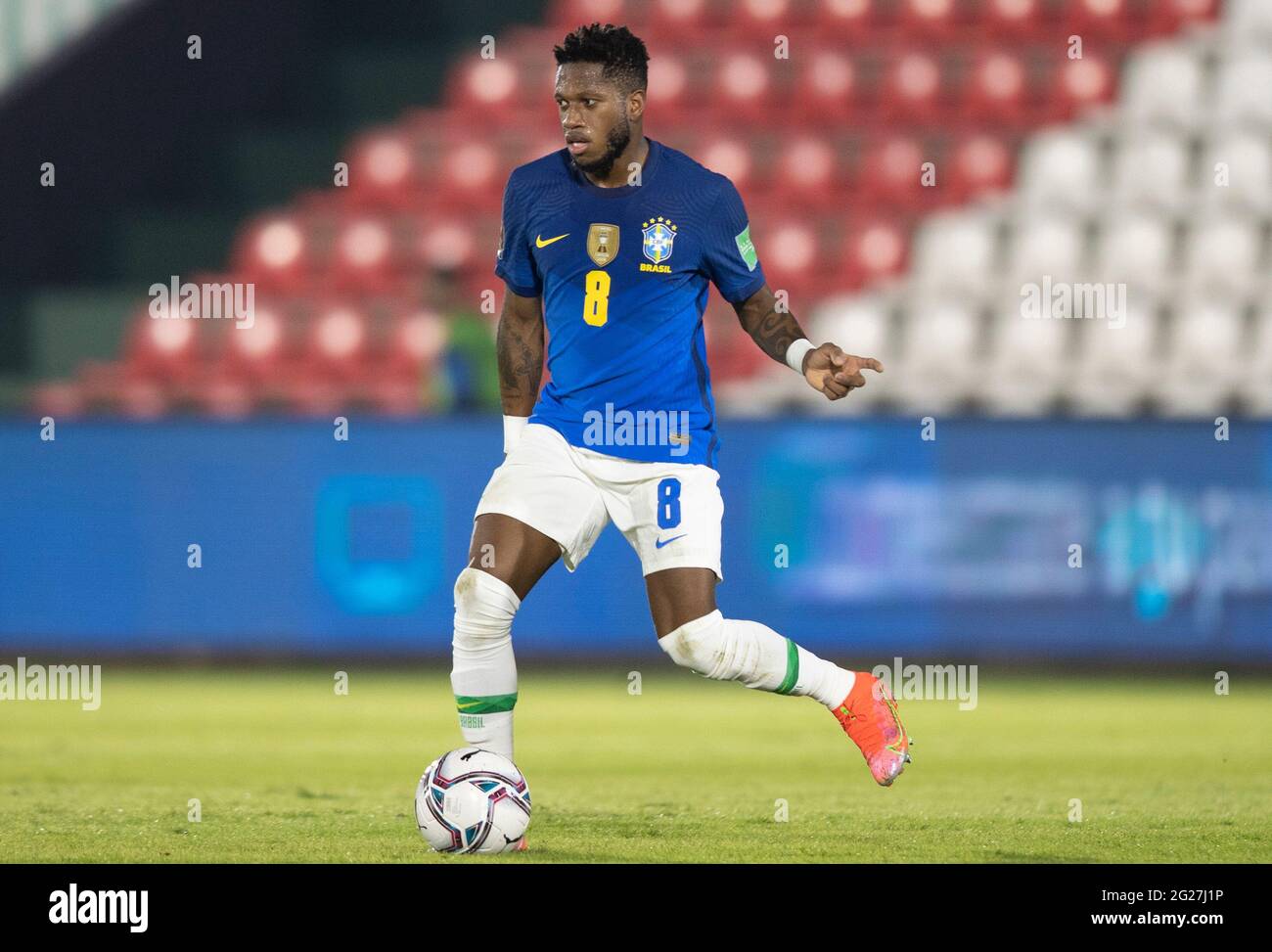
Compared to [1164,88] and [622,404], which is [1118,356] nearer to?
[1164,88]

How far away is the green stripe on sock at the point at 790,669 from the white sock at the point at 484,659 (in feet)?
2.60

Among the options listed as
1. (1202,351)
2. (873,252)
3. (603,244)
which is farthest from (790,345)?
(873,252)

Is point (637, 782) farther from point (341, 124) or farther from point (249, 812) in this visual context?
point (341, 124)

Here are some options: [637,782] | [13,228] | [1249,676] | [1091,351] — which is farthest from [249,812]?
[13,228]

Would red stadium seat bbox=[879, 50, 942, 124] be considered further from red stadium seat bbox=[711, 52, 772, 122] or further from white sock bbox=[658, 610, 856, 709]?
white sock bbox=[658, 610, 856, 709]

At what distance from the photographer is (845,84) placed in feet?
51.6

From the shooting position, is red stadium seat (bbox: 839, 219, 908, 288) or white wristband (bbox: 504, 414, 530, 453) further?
red stadium seat (bbox: 839, 219, 908, 288)

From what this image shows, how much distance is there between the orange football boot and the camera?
598cm

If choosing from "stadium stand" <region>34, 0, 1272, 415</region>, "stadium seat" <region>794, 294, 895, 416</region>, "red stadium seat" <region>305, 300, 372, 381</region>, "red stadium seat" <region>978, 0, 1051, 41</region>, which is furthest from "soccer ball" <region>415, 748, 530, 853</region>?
"red stadium seat" <region>978, 0, 1051, 41</region>

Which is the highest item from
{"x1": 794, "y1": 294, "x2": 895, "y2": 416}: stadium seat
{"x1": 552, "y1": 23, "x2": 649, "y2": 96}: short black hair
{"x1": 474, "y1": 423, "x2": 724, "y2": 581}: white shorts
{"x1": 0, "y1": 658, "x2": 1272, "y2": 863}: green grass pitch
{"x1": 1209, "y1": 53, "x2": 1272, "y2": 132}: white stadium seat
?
{"x1": 1209, "y1": 53, "x2": 1272, "y2": 132}: white stadium seat
